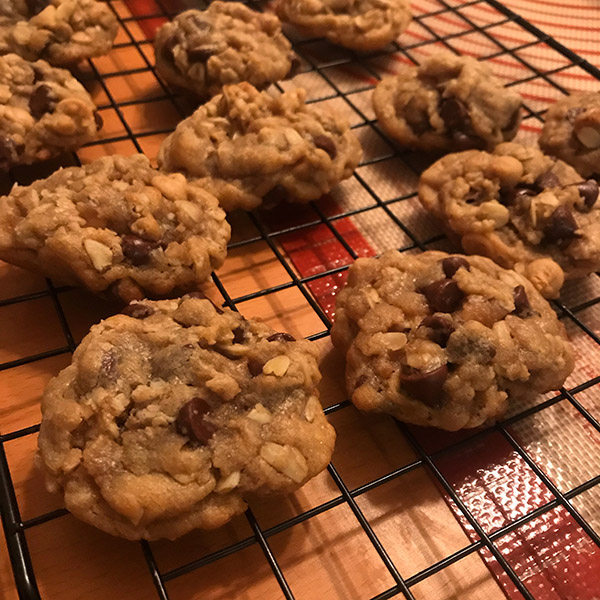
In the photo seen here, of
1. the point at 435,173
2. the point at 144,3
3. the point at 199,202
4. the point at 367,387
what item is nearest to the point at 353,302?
the point at 367,387

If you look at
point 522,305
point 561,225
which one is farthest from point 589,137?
point 522,305

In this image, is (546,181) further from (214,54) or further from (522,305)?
(214,54)

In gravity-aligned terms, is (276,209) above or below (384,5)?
below

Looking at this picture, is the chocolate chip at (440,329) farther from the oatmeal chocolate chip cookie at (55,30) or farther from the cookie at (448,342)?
the oatmeal chocolate chip cookie at (55,30)

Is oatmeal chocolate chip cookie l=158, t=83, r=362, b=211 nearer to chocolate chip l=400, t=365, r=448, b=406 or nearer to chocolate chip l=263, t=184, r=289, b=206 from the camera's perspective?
chocolate chip l=263, t=184, r=289, b=206

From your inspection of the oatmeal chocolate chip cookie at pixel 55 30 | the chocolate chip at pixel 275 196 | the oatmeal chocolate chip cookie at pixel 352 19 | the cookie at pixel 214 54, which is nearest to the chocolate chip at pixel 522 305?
the chocolate chip at pixel 275 196

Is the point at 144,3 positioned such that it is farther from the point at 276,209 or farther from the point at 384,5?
the point at 276,209

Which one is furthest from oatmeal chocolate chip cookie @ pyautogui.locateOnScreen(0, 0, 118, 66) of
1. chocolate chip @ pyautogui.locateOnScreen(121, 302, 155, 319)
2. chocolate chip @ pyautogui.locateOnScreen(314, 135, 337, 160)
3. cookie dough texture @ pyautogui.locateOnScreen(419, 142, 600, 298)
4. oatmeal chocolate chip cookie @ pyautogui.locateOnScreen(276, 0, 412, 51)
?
cookie dough texture @ pyautogui.locateOnScreen(419, 142, 600, 298)
